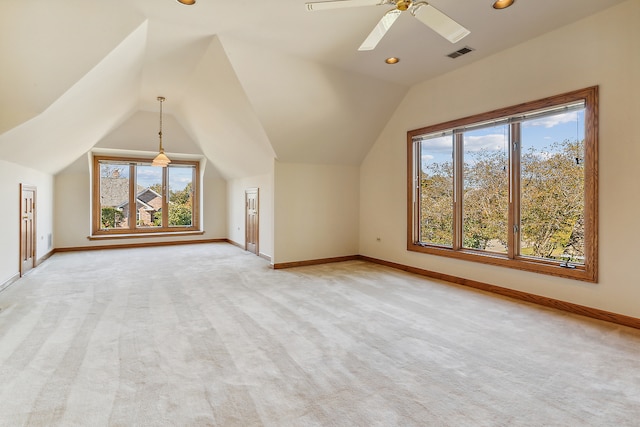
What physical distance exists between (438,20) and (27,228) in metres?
6.98

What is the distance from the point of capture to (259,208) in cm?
736

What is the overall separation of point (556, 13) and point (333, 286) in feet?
13.8

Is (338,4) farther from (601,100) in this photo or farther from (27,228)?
(27,228)

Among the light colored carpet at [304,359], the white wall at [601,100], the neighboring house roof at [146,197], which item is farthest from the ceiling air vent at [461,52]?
the neighboring house roof at [146,197]

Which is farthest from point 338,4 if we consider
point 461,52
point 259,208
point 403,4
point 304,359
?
point 259,208

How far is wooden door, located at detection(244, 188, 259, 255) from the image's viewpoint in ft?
24.8

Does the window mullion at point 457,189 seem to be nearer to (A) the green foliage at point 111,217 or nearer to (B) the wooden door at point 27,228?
(B) the wooden door at point 27,228

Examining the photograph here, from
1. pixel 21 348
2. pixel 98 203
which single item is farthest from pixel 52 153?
pixel 21 348

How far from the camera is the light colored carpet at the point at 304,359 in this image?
198cm

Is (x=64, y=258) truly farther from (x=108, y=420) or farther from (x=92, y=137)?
(x=108, y=420)

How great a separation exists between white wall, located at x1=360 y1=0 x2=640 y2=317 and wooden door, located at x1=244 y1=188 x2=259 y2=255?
418 centimetres

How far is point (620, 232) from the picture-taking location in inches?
134

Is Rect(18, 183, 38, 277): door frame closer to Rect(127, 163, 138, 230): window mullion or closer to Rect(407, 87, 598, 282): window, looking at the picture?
Rect(127, 163, 138, 230): window mullion

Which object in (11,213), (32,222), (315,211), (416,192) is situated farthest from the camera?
(315,211)
